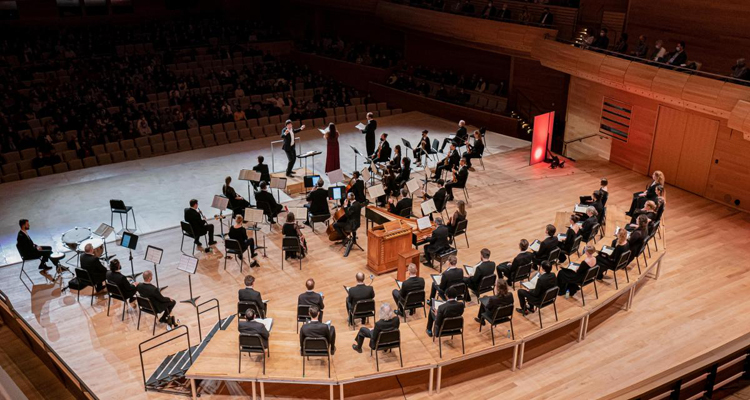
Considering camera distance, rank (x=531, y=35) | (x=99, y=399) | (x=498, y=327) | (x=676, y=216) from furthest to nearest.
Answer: (x=531, y=35)
(x=676, y=216)
(x=498, y=327)
(x=99, y=399)

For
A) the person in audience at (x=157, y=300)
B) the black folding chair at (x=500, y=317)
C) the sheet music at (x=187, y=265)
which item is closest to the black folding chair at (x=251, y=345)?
the sheet music at (x=187, y=265)

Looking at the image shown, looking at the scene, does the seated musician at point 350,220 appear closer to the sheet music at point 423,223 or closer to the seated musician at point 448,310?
the sheet music at point 423,223

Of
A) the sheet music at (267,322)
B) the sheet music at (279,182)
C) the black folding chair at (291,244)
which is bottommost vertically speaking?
the black folding chair at (291,244)

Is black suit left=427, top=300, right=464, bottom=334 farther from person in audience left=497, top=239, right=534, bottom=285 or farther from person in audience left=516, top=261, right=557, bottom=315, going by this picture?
person in audience left=497, top=239, right=534, bottom=285

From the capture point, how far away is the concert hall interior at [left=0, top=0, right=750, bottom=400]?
30.1 feet

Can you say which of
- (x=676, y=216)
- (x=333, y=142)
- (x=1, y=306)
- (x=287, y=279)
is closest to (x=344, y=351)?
(x=287, y=279)

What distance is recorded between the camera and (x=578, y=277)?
10125 millimetres

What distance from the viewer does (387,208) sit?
13.8 meters

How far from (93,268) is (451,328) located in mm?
6207

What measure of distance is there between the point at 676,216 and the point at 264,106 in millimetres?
13425

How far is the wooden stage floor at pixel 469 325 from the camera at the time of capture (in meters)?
9.00

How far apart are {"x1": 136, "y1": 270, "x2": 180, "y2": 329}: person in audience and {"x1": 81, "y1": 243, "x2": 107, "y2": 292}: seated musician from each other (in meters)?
1.44

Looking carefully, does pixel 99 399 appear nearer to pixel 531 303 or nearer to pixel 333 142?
pixel 531 303

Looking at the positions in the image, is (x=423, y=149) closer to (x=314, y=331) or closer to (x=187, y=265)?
(x=187, y=265)
